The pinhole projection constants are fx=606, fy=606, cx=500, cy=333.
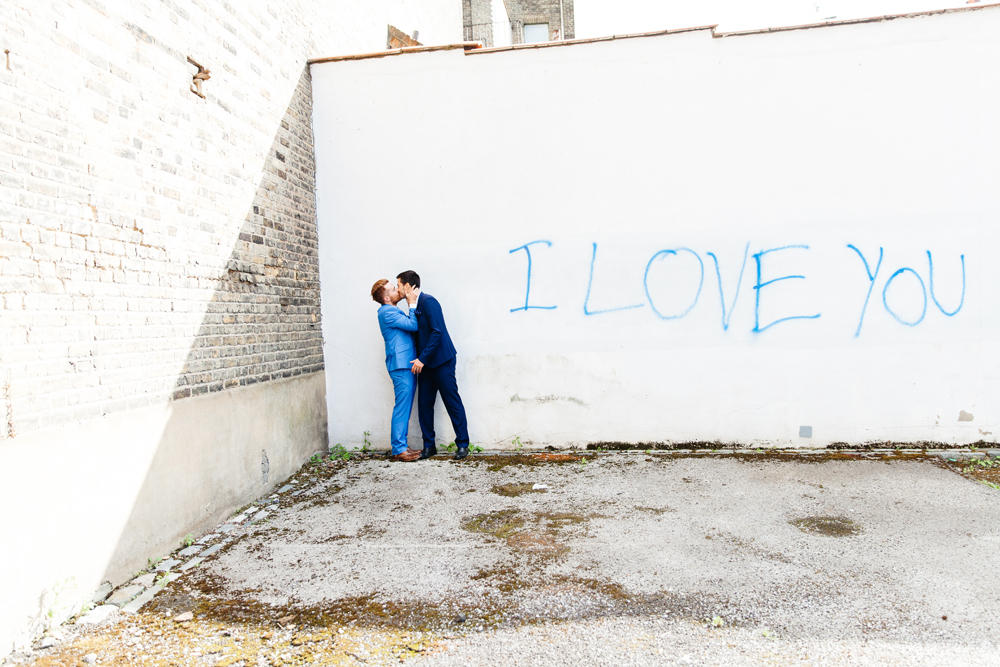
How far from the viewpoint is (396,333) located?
5.70 metres

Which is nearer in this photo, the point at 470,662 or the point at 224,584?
the point at 470,662

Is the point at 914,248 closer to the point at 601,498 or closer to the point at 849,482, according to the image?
the point at 849,482

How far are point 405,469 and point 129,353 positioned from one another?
2.65 metres

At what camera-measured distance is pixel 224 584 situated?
3428mm

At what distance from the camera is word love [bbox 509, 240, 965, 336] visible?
546cm

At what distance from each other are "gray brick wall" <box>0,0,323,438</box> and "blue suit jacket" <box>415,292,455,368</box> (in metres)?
1.13

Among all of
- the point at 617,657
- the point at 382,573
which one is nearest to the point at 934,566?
the point at 617,657

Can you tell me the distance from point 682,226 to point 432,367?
271 cm

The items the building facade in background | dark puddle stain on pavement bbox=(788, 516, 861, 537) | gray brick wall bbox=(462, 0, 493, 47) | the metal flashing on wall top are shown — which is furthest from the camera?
the building facade in background

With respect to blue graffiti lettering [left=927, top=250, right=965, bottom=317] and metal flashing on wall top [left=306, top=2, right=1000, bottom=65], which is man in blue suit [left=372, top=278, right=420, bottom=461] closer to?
metal flashing on wall top [left=306, top=2, right=1000, bottom=65]

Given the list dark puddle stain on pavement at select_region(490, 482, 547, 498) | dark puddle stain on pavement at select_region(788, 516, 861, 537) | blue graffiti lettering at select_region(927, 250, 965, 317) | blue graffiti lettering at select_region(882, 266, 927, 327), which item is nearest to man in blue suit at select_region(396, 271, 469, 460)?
dark puddle stain on pavement at select_region(490, 482, 547, 498)

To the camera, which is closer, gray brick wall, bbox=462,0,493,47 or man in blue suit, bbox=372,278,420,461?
man in blue suit, bbox=372,278,420,461

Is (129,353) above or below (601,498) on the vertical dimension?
above

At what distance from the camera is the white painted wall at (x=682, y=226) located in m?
5.42
